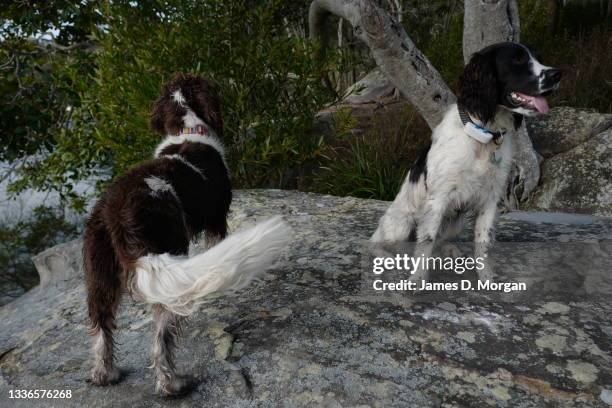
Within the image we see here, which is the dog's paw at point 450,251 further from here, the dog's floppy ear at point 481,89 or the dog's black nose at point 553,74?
the dog's black nose at point 553,74

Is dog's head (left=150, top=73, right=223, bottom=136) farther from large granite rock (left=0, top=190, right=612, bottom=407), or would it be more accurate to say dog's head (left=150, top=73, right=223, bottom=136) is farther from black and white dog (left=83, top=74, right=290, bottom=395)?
large granite rock (left=0, top=190, right=612, bottom=407)

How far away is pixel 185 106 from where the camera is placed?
127 inches

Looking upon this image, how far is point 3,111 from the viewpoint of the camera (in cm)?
532

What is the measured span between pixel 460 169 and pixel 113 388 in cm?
215

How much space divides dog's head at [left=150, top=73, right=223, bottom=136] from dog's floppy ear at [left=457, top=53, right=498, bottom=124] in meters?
1.56

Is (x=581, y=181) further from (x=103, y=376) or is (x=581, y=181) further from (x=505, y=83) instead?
(x=103, y=376)

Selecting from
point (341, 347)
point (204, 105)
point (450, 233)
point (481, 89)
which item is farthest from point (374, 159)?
point (341, 347)

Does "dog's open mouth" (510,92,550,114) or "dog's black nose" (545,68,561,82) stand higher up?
"dog's black nose" (545,68,561,82)

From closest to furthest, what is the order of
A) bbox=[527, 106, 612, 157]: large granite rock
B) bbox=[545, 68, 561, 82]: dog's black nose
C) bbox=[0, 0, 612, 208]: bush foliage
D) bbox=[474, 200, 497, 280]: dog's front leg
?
1. bbox=[545, 68, 561, 82]: dog's black nose
2. bbox=[474, 200, 497, 280]: dog's front leg
3. bbox=[0, 0, 612, 208]: bush foliage
4. bbox=[527, 106, 612, 157]: large granite rock

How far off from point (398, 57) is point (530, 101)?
278cm

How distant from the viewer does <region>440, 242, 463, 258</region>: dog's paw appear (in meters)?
3.40

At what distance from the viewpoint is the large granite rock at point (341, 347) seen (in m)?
2.21

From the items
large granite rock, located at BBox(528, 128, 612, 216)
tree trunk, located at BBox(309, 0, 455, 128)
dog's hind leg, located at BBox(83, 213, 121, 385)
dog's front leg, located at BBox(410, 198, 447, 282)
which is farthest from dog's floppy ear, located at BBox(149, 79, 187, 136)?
large granite rock, located at BBox(528, 128, 612, 216)

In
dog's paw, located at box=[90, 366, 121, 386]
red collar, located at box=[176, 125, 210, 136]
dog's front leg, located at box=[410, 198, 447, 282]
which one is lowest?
dog's paw, located at box=[90, 366, 121, 386]
